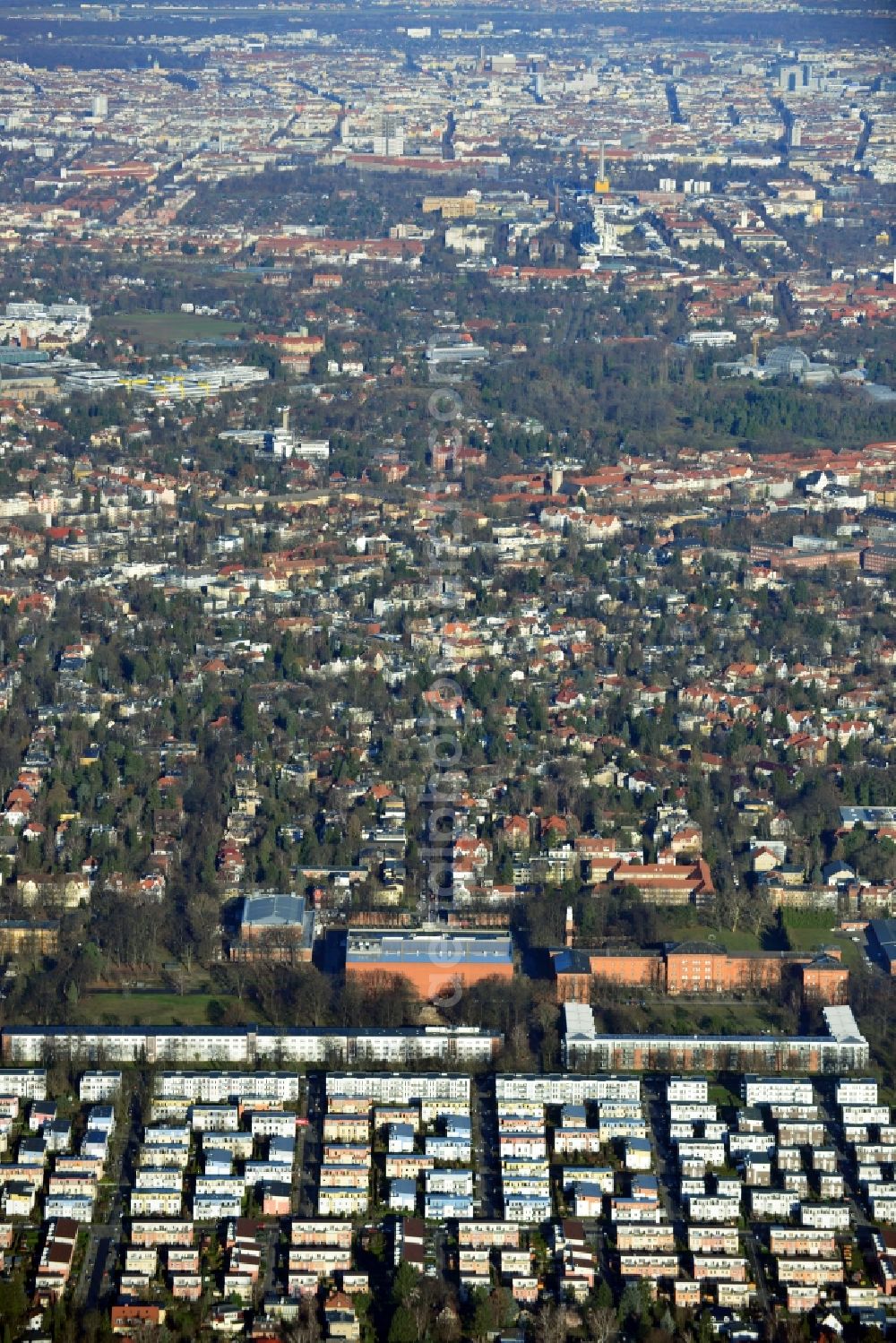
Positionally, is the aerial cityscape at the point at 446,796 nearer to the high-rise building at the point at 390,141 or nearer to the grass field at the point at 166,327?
the grass field at the point at 166,327

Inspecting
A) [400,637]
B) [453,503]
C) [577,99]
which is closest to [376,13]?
[577,99]

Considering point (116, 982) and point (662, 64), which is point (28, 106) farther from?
point (116, 982)

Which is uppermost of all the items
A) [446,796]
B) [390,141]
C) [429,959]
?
[429,959]

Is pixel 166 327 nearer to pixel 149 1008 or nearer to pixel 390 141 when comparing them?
pixel 390 141

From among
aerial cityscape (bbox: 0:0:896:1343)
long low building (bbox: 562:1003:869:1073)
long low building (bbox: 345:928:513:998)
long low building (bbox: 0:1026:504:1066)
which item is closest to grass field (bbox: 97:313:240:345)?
aerial cityscape (bbox: 0:0:896:1343)

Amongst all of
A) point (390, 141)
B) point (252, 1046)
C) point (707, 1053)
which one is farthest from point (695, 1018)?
point (390, 141)

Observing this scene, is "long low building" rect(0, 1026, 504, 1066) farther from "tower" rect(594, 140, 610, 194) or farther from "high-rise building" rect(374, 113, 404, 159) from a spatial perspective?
"high-rise building" rect(374, 113, 404, 159)
